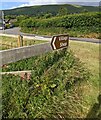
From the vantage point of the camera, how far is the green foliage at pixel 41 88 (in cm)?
452

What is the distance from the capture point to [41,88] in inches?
202

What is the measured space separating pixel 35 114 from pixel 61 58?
2.89 metres

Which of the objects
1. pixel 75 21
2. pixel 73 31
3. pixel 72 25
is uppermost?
pixel 75 21

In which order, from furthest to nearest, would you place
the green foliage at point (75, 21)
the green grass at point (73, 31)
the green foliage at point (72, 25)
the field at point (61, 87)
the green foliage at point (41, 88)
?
the green foliage at point (75, 21) → the green foliage at point (72, 25) → the green grass at point (73, 31) → the field at point (61, 87) → the green foliage at point (41, 88)

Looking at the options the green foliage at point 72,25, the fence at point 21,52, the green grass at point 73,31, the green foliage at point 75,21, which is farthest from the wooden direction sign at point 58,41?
the green foliage at point 75,21

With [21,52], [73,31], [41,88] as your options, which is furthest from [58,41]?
[73,31]

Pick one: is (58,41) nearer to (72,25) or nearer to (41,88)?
(41,88)

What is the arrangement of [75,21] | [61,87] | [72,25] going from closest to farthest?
[61,87], [75,21], [72,25]

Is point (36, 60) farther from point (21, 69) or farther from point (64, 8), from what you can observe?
point (64, 8)

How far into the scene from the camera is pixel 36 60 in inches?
256

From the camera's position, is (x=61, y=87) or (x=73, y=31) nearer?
(x=61, y=87)

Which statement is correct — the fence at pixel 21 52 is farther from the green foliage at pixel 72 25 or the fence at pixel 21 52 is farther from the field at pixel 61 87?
the green foliage at pixel 72 25

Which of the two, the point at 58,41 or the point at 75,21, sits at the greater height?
the point at 58,41

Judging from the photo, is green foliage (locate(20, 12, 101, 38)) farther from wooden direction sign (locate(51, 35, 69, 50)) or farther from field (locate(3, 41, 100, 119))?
field (locate(3, 41, 100, 119))
